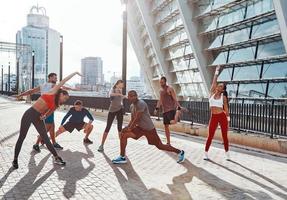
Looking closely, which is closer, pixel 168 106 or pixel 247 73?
pixel 168 106

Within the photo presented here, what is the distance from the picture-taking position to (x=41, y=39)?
151 m

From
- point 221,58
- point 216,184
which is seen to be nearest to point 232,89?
point 221,58

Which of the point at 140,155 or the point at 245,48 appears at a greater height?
the point at 245,48

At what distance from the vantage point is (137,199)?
17.7ft

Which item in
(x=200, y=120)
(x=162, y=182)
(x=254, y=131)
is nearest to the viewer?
(x=162, y=182)

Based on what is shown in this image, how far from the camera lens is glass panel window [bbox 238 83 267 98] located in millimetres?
29836

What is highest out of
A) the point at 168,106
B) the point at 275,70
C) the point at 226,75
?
the point at 275,70

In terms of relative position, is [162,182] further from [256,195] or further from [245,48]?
[245,48]

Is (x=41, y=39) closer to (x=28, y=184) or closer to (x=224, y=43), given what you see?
(x=224, y=43)

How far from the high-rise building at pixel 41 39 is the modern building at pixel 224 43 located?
10434 cm

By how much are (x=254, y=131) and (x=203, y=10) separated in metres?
27.4

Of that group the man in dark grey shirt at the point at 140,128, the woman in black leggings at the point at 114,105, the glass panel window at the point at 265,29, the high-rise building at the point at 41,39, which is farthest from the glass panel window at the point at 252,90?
the high-rise building at the point at 41,39

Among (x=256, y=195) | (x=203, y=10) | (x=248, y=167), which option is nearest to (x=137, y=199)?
(x=256, y=195)

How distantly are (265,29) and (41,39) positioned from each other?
132 meters
